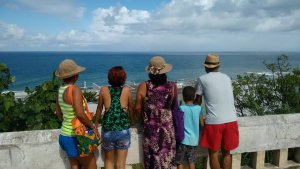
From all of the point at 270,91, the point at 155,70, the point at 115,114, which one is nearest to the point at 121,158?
the point at 115,114

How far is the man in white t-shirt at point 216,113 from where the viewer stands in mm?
3725

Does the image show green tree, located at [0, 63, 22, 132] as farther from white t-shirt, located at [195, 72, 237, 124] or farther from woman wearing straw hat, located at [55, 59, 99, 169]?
white t-shirt, located at [195, 72, 237, 124]

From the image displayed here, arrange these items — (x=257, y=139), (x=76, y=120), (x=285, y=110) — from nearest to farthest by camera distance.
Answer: (x=76, y=120) → (x=257, y=139) → (x=285, y=110)

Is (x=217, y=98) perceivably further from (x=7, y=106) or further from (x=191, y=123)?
(x=7, y=106)

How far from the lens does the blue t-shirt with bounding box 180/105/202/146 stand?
3.79m

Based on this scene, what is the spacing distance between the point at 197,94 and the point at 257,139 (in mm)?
1076

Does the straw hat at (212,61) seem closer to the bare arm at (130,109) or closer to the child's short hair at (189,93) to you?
the child's short hair at (189,93)

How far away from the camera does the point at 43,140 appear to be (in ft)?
11.3

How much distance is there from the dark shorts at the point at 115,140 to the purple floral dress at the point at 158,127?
0.24 metres

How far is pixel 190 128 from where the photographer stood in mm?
3809

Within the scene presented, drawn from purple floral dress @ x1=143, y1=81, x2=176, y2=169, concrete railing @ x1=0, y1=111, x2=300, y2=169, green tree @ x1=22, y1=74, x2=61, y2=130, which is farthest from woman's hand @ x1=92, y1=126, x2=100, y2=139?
green tree @ x1=22, y1=74, x2=61, y2=130

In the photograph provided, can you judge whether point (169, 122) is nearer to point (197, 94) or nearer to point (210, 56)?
point (197, 94)

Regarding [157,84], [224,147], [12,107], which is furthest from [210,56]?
[12,107]

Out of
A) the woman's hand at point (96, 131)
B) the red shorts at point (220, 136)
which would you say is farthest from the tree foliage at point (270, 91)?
the woman's hand at point (96, 131)
